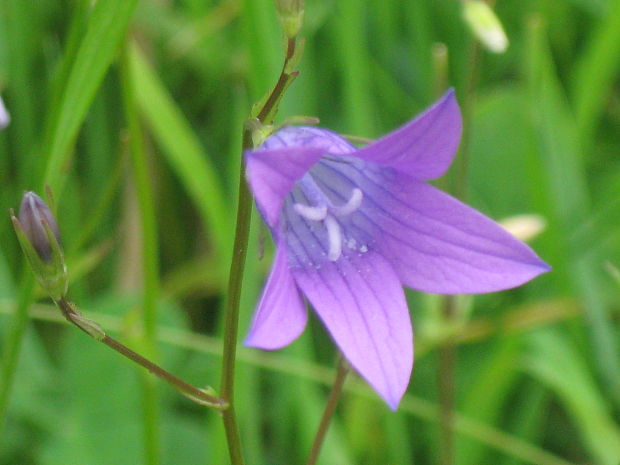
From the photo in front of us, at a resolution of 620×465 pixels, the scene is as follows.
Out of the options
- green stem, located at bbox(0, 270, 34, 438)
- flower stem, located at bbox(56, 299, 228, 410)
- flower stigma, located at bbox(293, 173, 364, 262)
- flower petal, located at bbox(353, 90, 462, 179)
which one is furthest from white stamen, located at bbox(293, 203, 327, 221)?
green stem, located at bbox(0, 270, 34, 438)

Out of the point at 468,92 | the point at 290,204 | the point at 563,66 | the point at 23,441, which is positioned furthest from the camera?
the point at 563,66

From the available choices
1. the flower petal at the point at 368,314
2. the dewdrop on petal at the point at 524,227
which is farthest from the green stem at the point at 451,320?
the flower petal at the point at 368,314

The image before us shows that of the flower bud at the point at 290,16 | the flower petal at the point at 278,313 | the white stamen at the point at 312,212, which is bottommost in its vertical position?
the flower petal at the point at 278,313

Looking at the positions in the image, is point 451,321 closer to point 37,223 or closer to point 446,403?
point 446,403

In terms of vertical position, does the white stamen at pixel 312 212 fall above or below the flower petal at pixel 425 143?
below

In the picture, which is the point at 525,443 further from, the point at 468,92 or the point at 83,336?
the point at 83,336

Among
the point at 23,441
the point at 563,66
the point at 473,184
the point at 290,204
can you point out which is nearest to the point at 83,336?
the point at 23,441

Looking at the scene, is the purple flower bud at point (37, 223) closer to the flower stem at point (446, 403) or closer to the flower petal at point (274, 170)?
the flower petal at point (274, 170)
